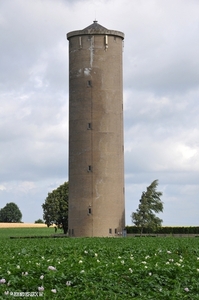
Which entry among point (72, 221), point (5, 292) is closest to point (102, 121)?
point (72, 221)

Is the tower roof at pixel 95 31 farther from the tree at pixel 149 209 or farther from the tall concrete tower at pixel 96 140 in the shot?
the tree at pixel 149 209

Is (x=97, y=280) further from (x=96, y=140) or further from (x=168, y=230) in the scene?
(x=168, y=230)

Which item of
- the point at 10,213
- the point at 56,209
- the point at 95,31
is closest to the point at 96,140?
the point at 95,31

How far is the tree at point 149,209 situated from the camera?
64.4m

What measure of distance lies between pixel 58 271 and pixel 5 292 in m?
2.14

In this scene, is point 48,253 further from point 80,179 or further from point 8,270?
point 80,179

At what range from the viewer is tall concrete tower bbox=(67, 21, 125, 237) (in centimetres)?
5453

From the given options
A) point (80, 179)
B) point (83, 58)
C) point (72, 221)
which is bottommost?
point (72, 221)

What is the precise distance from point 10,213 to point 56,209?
7622 centimetres

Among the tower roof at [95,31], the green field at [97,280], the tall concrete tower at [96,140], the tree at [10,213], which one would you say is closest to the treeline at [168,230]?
the tall concrete tower at [96,140]

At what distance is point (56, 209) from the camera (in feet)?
228

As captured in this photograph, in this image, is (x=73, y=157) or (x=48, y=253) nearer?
(x=48, y=253)

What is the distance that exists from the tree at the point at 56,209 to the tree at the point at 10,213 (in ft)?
243

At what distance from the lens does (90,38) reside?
5703cm
